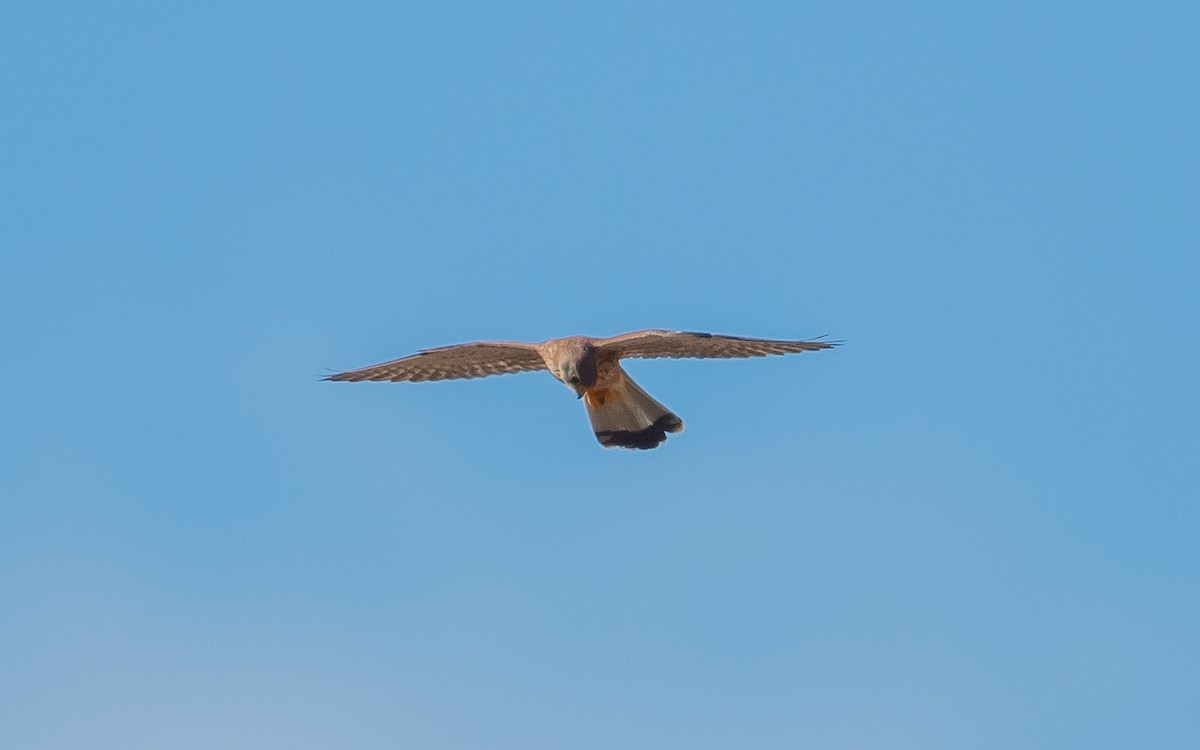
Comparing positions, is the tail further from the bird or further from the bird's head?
the bird's head

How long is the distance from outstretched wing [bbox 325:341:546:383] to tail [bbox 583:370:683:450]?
61 cm

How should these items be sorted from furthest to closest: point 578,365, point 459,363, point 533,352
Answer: point 459,363 → point 533,352 → point 578,365

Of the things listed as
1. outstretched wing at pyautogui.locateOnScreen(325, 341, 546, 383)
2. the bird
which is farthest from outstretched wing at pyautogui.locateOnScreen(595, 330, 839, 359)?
outstretched wing at pyautogui.locateOnScreen(325, 341, 546, 383)

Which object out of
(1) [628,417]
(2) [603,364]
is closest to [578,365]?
(2) [603,364]

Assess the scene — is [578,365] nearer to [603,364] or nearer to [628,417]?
[603,364]

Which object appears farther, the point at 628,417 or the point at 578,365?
the point at 628,417

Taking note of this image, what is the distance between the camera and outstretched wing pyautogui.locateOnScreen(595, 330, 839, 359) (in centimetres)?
1372

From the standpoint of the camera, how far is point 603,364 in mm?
14133

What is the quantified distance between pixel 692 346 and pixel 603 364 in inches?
29.8

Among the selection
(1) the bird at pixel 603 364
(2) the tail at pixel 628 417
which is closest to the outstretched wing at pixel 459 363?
(1) the bird at pixel 603 364

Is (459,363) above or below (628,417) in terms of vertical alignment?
above

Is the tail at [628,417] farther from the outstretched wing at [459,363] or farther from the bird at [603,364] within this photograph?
the outstretched wing at [459,363]

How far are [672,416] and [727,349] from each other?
0.96 m

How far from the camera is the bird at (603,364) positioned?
45.1 feet
